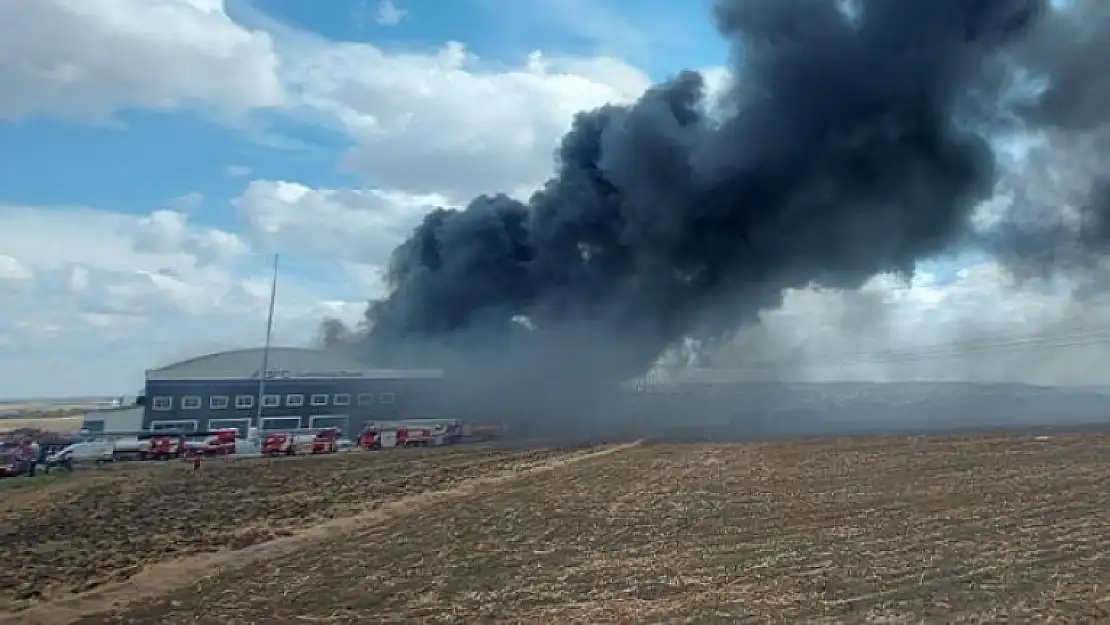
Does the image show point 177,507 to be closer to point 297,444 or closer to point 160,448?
point 160,448

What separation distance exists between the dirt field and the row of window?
38.6 meters

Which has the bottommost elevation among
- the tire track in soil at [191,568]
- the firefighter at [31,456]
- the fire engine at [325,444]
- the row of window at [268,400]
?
the tire track in soil at [191,568]

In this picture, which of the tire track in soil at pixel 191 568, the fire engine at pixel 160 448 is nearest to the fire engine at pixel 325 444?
the fire engine at pixel 160 448

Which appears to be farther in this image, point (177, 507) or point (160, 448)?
point (160, 448)

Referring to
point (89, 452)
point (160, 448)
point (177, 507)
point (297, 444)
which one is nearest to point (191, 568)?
point (177, 507)

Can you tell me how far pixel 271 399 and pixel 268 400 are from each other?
21 cm

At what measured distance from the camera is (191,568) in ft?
64.2

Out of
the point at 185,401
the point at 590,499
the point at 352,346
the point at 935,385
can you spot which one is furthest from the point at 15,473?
the point at 935,385

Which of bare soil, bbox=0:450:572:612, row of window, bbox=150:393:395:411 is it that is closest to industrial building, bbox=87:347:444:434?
row of window, bbox=150:393:395:411

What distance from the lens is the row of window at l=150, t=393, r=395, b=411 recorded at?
6147 centimetres

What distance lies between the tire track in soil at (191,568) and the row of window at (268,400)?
37.6 metres

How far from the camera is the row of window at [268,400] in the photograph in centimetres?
6147

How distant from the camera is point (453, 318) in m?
77.3

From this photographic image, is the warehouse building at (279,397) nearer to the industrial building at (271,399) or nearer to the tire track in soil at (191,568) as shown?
the industrial building at (271,399)
